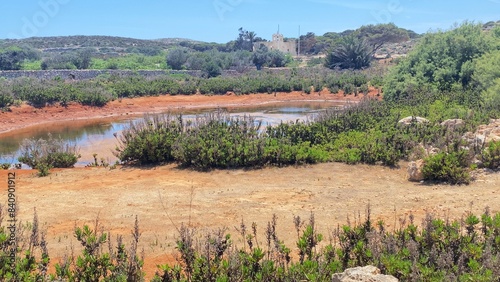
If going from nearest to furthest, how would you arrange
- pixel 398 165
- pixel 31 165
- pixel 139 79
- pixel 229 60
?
pixel 398 165 < pixel 31 165 < pixel 139 79 < pixel 229 60

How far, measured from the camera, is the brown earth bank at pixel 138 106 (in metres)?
27.0

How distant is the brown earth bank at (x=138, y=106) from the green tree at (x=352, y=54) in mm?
→ 13625

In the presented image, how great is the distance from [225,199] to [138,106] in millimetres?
24689

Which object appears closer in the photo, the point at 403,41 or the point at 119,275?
the point at 119,275

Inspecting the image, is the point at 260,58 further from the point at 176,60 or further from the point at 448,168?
the point at 448,168

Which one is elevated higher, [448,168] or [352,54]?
[352,54]

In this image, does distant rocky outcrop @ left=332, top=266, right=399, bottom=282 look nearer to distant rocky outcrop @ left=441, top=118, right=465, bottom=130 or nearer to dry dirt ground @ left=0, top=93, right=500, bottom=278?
dry dirt ground @ left=0, top=93, right=500, bottom=278

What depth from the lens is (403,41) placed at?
7319 cm

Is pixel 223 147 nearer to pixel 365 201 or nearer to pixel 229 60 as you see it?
pixel 365 201

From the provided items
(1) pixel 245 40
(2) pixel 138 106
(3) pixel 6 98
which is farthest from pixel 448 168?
(1) pixel 245 40

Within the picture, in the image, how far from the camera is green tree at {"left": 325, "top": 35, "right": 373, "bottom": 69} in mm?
50719

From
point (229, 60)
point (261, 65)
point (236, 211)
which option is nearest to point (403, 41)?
point (261, 65)

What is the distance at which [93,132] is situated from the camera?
2353cm

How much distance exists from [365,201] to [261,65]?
50903mm
